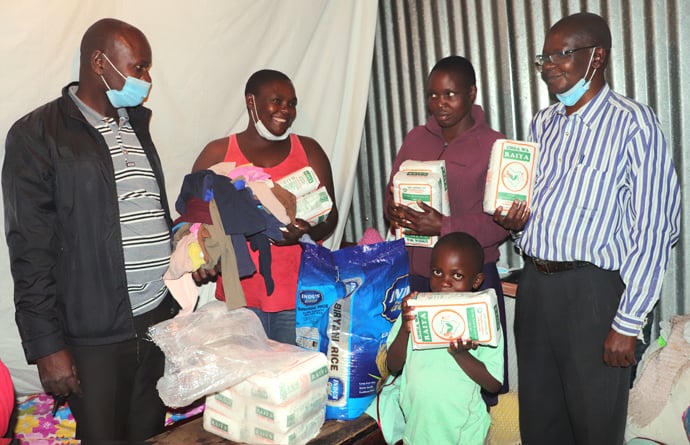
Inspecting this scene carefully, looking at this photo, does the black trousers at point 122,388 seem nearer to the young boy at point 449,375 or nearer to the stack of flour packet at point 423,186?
the young boy at point 449,375

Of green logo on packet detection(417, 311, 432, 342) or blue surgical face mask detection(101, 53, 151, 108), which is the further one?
blue surgical face mask detection(101, 53, 151, 108)

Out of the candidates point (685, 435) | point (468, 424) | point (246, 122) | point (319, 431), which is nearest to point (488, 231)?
point (468, 424)

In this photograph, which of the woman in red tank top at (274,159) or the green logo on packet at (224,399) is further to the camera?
the woman in red tank top at (274,159)

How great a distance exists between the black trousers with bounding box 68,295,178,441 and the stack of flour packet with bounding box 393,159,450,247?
1.16m

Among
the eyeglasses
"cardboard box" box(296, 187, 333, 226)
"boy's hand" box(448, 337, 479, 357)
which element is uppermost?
the eyeglasses

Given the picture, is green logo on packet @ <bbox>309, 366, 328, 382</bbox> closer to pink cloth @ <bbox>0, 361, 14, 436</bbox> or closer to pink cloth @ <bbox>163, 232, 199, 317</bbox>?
→ pink cloth @ <bbox>163, 232, 199, 317</bbox>

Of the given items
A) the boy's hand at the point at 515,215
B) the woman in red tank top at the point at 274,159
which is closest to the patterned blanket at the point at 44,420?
the woman in red tank top at the point at 274,159

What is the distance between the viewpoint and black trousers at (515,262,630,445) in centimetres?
245

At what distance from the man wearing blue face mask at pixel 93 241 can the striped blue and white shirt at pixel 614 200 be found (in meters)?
1.65

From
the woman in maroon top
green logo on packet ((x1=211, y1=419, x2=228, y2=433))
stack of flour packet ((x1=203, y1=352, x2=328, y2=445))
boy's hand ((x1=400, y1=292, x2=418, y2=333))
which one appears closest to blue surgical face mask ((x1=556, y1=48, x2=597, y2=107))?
the woman in maroon top

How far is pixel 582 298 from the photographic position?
2.46 m

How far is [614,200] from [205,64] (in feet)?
7.60

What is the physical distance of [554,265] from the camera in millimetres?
2518

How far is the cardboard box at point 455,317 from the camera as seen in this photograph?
Answer: 224 centimetres
